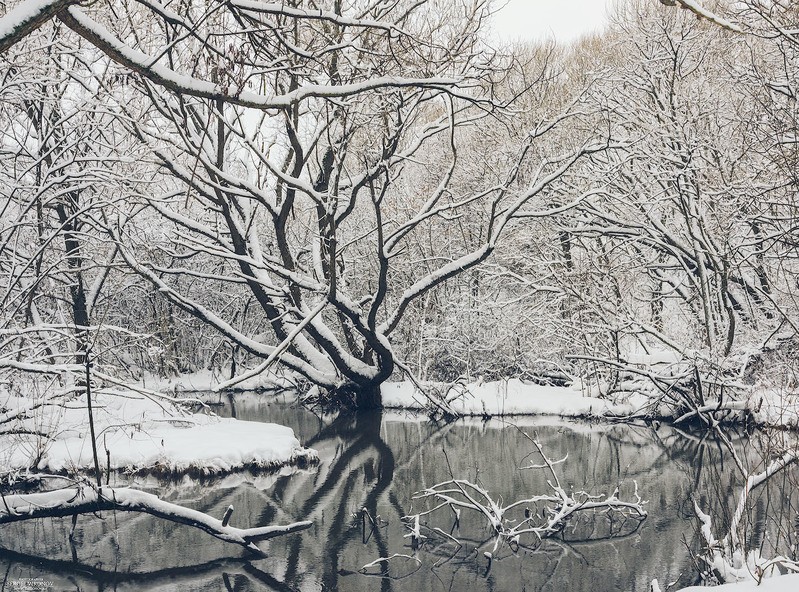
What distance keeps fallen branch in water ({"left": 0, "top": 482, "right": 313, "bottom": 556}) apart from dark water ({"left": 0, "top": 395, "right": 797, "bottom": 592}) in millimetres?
308

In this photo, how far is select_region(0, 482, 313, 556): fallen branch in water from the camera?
7340mm

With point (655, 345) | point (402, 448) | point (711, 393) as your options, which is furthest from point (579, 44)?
point (402, 448)

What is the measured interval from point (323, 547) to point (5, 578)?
3.03 meters

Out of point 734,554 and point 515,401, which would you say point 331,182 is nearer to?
point 515,401

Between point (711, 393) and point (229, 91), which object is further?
point (711, 393)

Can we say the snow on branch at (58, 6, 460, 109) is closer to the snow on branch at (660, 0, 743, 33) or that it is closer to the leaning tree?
the leaning tree

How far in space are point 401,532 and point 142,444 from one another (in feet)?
17.2

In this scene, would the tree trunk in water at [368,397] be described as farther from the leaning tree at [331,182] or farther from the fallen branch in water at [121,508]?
the fallen branch in water at [121,508]

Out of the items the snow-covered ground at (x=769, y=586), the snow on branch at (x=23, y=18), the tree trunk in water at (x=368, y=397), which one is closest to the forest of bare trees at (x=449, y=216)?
the tree trunk in water at (x=368, y=397)

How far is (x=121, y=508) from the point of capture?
7.57 m

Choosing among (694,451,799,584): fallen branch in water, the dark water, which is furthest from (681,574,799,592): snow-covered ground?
the dark water

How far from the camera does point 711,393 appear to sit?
50.7 feet

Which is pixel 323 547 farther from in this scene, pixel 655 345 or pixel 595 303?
pixel 655 345

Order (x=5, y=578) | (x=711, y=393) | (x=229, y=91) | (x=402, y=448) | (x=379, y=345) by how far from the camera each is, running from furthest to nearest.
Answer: (x=379, y=345) < (x=711, y=393) < (x=402, y=448) < (x=5, y=578) < (x=229, y=91)
